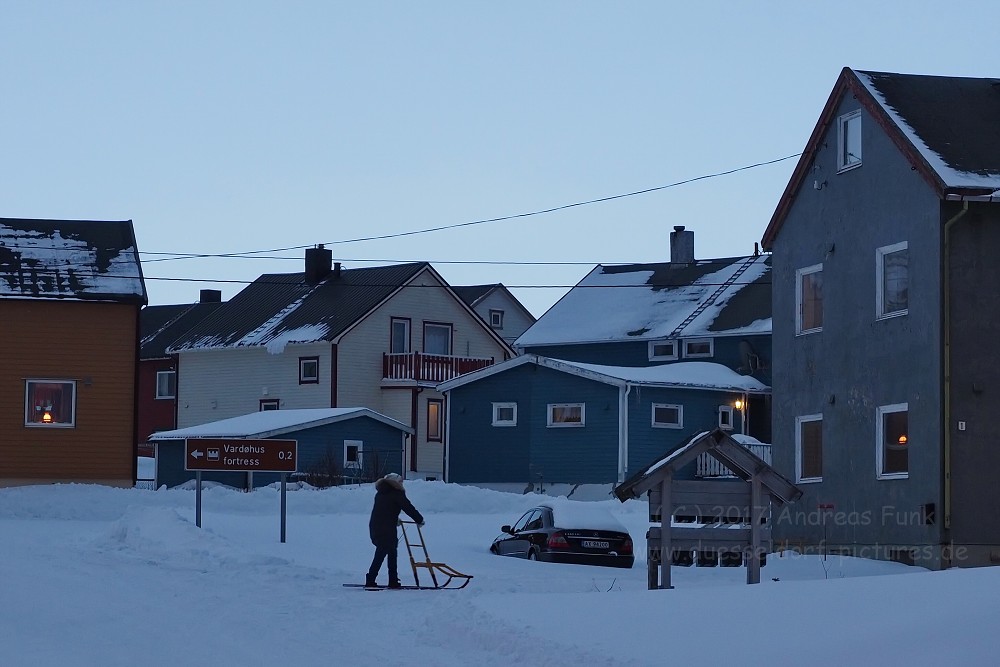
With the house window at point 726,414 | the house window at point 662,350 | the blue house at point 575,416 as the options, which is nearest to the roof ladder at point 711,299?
the house window at point 662,350

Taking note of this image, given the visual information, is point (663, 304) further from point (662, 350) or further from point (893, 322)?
point (893, 322)

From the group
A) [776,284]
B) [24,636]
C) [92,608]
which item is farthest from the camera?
[776,284]

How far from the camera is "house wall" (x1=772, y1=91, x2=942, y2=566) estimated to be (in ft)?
81.4

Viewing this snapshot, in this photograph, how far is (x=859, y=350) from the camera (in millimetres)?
→ 27031

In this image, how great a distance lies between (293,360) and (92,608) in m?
41.2

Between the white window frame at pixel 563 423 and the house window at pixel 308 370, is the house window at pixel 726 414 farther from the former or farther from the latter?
the house window at pixel 308 370

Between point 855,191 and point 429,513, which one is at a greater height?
point 855,191

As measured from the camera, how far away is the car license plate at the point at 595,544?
26281 mm

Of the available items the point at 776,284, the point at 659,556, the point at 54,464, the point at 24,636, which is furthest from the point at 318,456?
the point at 24,636

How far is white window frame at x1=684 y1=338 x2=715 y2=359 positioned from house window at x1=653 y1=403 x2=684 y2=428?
18.4ft

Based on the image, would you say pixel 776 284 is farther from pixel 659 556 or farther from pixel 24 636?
pixel 24 636

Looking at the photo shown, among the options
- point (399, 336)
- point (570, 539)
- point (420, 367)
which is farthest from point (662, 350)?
point (570, 539)

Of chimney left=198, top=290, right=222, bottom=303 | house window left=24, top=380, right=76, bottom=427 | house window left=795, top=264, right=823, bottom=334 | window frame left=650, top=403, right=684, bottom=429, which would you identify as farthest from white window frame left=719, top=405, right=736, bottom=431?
chimney left=198, top=290, right=222, bottom=303

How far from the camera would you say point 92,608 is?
1587 cm
